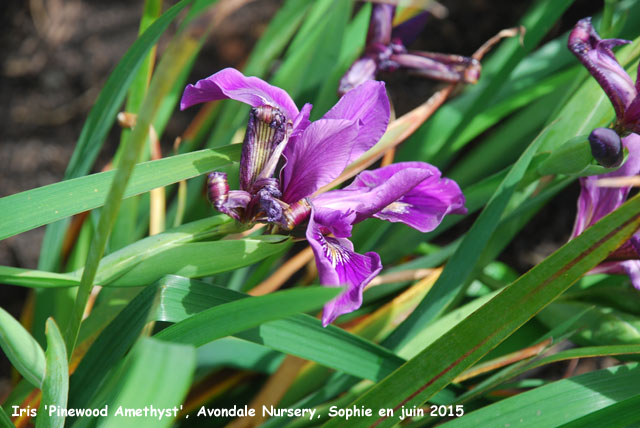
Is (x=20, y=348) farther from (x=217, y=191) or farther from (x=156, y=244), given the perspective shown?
(x=217, y=191)

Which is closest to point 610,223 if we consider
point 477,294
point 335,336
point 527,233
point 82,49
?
point 335,336

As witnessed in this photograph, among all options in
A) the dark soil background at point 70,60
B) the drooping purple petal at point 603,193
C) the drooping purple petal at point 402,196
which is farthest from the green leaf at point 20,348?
the dark soil background at point 70,60

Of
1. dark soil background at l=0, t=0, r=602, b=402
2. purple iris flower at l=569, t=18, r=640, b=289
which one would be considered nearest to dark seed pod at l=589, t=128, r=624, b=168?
purple iris flower at l=569, t=18, r=640, b=289

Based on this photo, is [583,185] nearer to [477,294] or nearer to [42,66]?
[477,294]

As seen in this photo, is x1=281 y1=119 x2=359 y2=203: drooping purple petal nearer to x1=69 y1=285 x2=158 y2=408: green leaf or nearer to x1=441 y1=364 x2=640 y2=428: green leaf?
x1=69 y1=285 x2=158 y2=408: green leaf

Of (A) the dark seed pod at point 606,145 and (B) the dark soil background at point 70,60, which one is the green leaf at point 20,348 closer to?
(A) the dark seed pod at point 606,145
